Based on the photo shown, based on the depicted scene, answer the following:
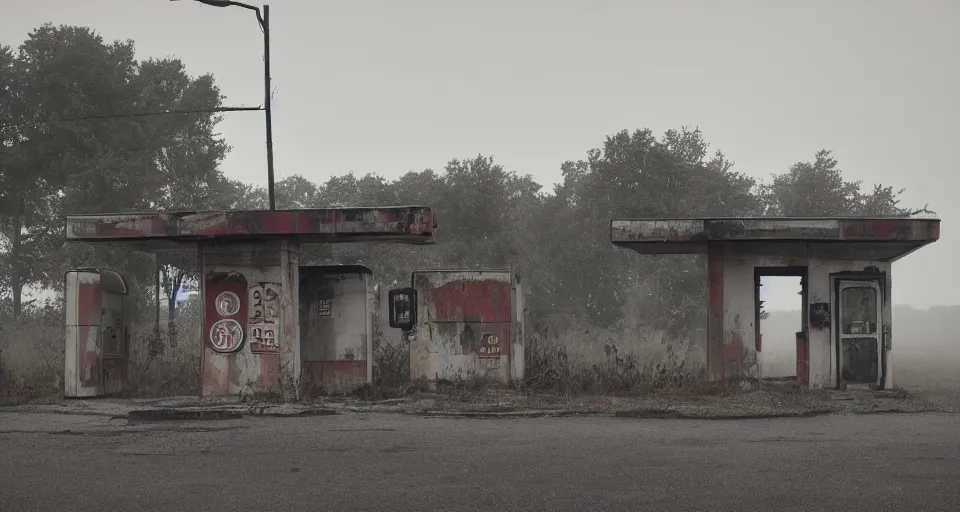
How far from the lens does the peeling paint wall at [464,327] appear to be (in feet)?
55.9

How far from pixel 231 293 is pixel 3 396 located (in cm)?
409

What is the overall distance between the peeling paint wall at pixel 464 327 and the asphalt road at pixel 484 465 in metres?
4.16

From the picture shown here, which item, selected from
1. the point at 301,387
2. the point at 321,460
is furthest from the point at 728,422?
the point at 301,387

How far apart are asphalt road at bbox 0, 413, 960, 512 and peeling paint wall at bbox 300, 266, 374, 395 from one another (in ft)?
14.0

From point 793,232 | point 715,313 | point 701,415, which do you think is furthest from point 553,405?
point 793,232

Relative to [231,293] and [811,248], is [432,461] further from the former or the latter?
[811,248]

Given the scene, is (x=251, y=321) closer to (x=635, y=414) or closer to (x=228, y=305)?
(x=228, y=305)

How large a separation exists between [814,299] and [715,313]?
1.77 meters

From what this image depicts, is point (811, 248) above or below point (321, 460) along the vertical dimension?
above

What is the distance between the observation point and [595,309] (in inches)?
1722

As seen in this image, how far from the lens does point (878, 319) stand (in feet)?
56.5

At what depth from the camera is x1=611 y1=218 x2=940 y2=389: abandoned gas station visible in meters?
17.1

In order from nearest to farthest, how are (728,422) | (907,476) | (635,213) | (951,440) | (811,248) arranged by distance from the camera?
(907,476)
(951,440)
(728,422)
(811,248)
(635,213)

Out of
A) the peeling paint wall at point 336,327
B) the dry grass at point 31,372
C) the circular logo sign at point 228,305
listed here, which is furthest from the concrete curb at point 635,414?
the dry grass at point 31,372
